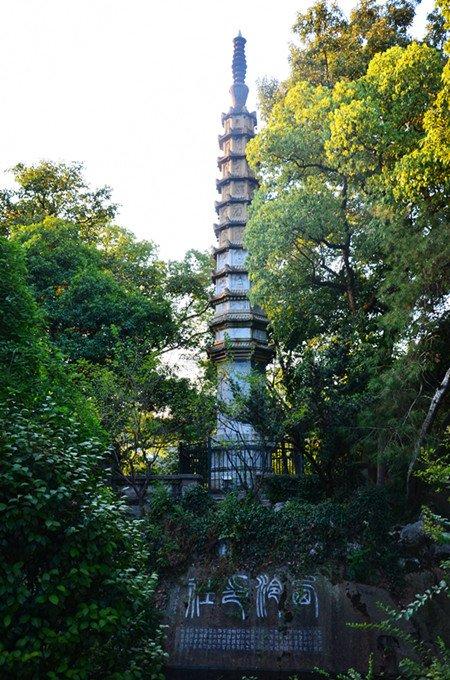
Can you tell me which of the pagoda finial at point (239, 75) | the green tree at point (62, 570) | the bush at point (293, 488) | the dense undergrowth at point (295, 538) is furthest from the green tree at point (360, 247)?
the green tree at point (62, 570)

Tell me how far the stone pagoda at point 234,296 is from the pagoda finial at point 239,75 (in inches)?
1.4

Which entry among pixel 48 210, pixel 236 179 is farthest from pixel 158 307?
pixel 48 210

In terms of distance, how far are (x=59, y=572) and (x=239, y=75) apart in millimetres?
20269

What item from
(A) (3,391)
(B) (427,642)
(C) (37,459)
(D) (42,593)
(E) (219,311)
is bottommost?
(B) (427,642)

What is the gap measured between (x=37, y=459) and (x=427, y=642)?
7182 millimetres

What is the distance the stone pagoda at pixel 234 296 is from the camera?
13.5 m

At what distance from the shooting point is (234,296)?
1664cm

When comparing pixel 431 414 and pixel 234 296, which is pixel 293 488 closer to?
pixel 431 414

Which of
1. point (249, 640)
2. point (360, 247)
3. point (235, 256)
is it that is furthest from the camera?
point (235, 256)

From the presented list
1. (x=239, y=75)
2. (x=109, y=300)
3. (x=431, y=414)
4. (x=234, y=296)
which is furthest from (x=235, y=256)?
(x=431, y=414)

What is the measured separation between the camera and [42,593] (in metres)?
3.77

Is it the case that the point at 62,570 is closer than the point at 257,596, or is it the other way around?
the point at 62,570

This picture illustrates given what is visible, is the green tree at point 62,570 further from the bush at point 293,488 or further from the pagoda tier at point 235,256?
the pagoda tier at point 235,256

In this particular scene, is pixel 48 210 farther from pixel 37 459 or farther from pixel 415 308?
pixel 37 459
